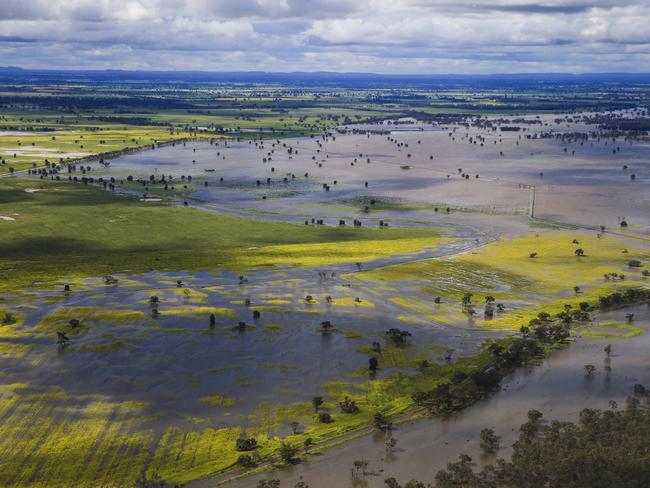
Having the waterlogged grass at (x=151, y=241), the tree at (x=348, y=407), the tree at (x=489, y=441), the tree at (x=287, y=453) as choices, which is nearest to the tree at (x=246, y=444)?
the tree at (x=287, y=453)

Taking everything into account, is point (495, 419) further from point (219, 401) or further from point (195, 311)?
point (195, 311)

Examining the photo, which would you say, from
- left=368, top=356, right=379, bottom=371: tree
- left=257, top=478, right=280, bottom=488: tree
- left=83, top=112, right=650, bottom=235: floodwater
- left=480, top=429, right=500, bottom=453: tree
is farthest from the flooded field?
left=83, top=112, right=650, bottom=235: floodwater

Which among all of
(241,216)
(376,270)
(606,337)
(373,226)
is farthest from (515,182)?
(606,337)

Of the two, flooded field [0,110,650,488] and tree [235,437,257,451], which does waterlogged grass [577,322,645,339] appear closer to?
flooded field [0,110,650,488]

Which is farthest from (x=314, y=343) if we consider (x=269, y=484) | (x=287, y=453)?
(x=269, y=484)

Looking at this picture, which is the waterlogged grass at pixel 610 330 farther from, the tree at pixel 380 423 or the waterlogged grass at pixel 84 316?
the waterlogged grass at pixel 84 316

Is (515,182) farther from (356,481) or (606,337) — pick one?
(356,481)
